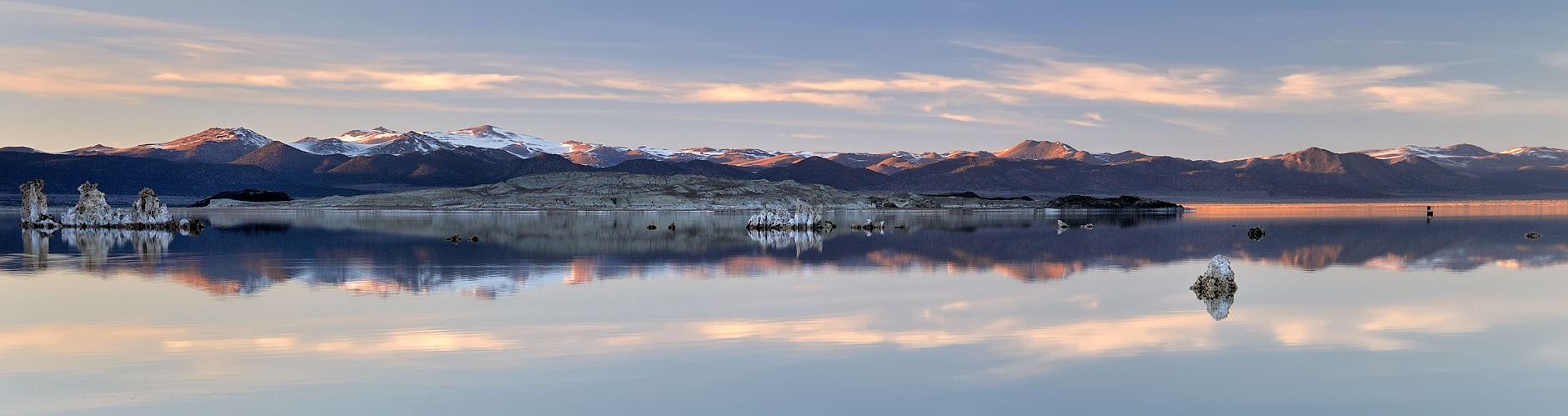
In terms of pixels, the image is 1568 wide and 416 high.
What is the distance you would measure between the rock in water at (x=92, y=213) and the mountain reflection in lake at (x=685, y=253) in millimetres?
8618

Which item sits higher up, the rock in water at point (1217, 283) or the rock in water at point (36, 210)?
the rock in water at point (36, 210)

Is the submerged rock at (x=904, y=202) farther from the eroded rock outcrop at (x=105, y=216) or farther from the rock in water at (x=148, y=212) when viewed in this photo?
the eroded rock outcrop at (x=105, y=216)

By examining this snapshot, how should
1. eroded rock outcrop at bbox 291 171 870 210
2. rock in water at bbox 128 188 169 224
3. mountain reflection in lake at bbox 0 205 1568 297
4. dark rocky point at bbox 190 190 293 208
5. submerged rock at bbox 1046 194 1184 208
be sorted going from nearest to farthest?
mountain reflection in lake at bbox 0 205 1568 297, rock in water at bbox 128 188 169 224, submerged rock at bbox 1046 194 1184 208, eroded rock outcrop at bbox 291 171 870 210, dark rocky point at bbox 190 190 293 208

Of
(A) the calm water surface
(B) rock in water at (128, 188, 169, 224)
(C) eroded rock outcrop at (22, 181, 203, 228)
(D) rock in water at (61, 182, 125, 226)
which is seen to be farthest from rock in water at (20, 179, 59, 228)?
(A) the calm water surface

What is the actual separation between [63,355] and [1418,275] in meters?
20.3

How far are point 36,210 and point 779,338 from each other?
56095 millimetres

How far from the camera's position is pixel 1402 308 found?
15.2 meters

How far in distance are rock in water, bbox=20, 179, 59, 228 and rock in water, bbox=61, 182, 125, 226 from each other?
857 millimetres

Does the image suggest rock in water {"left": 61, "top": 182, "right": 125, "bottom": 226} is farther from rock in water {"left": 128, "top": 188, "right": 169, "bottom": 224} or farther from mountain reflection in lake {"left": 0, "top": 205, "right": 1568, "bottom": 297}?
mountain reflection in lake {"left": 0, "top": 205, "right": 1568, "bottom": 297}

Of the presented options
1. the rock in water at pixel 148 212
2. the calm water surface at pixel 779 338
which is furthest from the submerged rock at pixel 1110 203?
the calm water surface at pixel 779 338

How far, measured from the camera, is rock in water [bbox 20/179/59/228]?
179ft

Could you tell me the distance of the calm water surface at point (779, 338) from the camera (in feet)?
29.3

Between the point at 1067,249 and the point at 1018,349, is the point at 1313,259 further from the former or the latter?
the point at 1018,349

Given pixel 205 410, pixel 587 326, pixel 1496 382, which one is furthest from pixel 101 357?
pixel 1496 382
